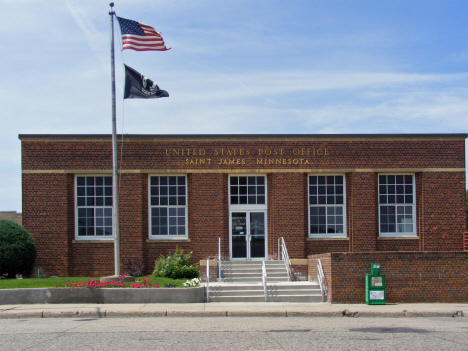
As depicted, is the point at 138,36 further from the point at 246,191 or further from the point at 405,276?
the point at 405,276

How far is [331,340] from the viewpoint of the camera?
10.0 metres

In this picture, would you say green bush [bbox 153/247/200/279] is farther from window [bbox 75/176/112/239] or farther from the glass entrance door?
window [bbox 75/176/112/239]

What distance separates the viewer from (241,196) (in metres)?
22.5

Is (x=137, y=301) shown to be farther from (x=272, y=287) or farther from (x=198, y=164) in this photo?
(x=198, y=164)

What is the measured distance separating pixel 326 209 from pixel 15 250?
1176 cm

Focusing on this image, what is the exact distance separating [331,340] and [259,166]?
12692 mm

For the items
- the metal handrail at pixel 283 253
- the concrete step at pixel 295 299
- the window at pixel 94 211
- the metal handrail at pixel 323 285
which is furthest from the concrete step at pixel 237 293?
the window at pixel 94 211

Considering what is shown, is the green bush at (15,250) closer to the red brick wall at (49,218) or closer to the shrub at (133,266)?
the red brick wall at (49,218)

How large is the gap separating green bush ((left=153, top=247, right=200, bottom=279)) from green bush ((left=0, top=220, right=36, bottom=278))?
15.1ft

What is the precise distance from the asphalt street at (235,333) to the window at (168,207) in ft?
28.0

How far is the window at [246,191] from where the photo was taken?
2247 centimetres

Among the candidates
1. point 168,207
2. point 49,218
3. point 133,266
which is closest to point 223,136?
point 168,207

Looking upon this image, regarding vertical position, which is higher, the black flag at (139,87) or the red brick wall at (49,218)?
the black flag at (139,87)

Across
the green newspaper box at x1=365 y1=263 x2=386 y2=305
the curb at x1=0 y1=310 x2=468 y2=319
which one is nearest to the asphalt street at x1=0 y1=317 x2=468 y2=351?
the curb at x1=0 y1=310 x2=468 y2=319
